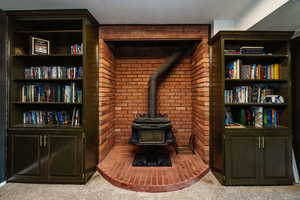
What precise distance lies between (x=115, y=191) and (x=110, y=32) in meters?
2.39

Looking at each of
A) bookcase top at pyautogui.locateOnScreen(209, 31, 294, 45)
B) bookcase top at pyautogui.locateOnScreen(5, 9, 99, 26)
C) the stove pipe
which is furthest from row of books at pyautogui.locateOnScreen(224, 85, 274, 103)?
bookcase top at pyautogui.locateOnScreen(5, 9, 99, 26)

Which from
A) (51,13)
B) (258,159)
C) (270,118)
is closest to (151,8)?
(51,13)

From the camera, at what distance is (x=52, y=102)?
2.13 m

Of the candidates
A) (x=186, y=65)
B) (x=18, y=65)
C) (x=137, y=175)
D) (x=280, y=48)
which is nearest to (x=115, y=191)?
(x=137, y=175)

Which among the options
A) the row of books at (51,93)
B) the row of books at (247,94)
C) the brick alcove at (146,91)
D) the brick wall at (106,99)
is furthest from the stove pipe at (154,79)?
the row of books at (51,93)

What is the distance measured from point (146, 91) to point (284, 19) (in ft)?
7.49

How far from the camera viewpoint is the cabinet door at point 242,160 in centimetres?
204

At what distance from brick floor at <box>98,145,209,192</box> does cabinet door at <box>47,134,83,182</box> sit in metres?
0.39

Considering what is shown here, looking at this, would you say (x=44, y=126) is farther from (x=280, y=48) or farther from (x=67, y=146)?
(x=280, y=48)

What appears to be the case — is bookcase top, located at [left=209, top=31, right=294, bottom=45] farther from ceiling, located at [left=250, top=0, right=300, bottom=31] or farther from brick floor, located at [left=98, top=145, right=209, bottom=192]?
brick floor, located at [left=98, top=145, right=209, bottom=192]

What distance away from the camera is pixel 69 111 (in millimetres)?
2369

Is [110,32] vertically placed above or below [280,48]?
above

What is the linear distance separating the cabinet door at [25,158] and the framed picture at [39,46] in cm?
119

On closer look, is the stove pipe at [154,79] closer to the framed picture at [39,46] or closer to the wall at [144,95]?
the wall at [144,95]
